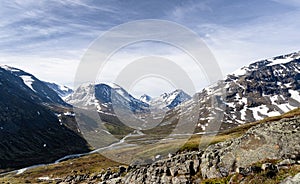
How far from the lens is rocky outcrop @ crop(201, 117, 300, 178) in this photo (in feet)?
111

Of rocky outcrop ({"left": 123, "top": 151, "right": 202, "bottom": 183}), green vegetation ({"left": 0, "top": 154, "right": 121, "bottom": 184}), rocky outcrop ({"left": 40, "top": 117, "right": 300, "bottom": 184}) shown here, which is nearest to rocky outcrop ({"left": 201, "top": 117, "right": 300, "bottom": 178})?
rocky outcrop ({"left": 40, "top": 117, "right": 300, "bottom": 184})

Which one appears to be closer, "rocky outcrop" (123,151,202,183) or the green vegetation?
"rocky outcrop" (123,151,202,183)

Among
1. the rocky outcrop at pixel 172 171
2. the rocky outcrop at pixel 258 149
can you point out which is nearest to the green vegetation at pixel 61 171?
the rocky outcrop at pixel 172 171

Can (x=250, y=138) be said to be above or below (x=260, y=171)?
above

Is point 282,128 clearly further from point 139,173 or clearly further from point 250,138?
point 139,173

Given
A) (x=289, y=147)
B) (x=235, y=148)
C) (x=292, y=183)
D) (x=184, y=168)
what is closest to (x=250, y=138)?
(x=235, y=148)

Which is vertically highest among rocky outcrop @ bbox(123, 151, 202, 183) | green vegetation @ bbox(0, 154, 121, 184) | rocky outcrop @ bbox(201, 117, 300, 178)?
rocky outcrop @ bbox(201, 117, 300, 178)

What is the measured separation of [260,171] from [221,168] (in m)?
7.68

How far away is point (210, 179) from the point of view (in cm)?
3641

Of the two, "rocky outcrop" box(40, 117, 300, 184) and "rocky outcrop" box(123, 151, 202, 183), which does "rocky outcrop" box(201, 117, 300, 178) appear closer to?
"rocky outcrop" box(40, 117, 300, 184)

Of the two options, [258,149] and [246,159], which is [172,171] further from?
[258,149]

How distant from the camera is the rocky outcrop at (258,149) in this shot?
33.7 metres

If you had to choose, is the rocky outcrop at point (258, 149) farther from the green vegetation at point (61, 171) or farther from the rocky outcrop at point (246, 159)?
the green vegetation at point (61, 171)

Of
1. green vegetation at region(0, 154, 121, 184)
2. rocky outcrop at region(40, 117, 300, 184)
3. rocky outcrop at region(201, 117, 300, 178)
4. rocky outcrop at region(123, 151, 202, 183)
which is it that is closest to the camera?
rocky outcrop at region(40, 117, 300, 184)
